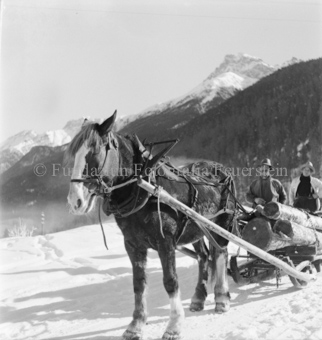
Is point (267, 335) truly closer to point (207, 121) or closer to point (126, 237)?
point (126, 237)

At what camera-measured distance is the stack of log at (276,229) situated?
204 inches

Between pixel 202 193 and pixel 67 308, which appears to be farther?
pixel 67 308

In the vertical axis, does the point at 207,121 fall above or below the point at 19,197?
above

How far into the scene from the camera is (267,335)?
3.20 metres

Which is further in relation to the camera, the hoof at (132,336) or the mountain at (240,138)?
the mountain at (240,138)

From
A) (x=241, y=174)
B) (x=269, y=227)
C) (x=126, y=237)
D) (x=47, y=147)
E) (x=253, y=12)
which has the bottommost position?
(x=241, y=174)

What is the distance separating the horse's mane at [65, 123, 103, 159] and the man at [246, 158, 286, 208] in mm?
3510

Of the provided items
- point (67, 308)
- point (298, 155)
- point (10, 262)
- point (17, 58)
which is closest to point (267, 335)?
point (67, 308)

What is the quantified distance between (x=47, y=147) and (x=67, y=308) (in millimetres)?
17399

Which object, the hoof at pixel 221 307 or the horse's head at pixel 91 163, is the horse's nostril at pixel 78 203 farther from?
the hoof at pixel 221 307

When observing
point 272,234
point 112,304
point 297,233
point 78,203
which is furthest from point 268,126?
point 78,203

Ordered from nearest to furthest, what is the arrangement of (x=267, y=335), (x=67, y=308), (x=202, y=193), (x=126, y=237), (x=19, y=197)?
(x=267, y=335), (x=126, y=237), (x=202, y=193), (x=67, y=308), (x=19, y=197)

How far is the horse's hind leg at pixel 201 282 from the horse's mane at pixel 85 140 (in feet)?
8.34

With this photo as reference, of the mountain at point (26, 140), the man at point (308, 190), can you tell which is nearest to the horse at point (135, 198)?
the man at point (308, 190)
